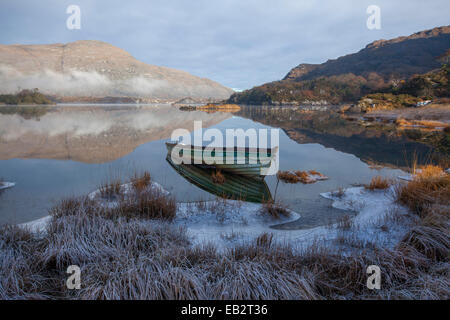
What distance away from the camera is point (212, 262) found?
3.87 meters

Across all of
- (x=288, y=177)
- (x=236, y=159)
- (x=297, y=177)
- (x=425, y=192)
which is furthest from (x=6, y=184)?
(x=425, y=192)

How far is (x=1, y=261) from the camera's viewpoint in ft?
12.2

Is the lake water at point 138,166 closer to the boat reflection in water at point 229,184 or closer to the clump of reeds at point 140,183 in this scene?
the boat reflection in water at point 229,184

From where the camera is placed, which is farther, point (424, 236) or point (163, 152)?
point (163, 152)

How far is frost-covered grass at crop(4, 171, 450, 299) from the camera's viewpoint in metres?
3.17

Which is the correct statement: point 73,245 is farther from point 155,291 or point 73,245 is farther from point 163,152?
point 163,152

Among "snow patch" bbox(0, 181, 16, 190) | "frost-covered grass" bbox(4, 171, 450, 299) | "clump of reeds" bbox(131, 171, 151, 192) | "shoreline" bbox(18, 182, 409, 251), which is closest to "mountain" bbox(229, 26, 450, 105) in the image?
"shoreline" bbox(18, 182, 409, 251)

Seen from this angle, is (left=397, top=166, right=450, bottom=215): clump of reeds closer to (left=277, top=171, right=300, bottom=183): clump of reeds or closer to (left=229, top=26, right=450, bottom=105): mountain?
(left=277, top=171, right=300, bottom=183): clump of reeds

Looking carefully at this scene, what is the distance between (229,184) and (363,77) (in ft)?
463

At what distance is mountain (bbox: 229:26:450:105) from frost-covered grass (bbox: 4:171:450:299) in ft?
297

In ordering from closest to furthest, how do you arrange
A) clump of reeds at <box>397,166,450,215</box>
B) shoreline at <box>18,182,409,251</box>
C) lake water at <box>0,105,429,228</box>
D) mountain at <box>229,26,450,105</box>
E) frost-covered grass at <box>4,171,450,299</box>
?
1. frost-covered grass at <box>4,171,450,299</box>
2. shoreline at <box>18,182,409,251</box>
3. clump of reeds at <box>397,166,450,215</box>
4. lake water at <box>0,105,429,228</box>
5. mountain at <box>229,26,450,105</box>

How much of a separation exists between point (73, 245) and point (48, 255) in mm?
360

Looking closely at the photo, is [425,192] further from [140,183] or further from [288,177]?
[140,183]
